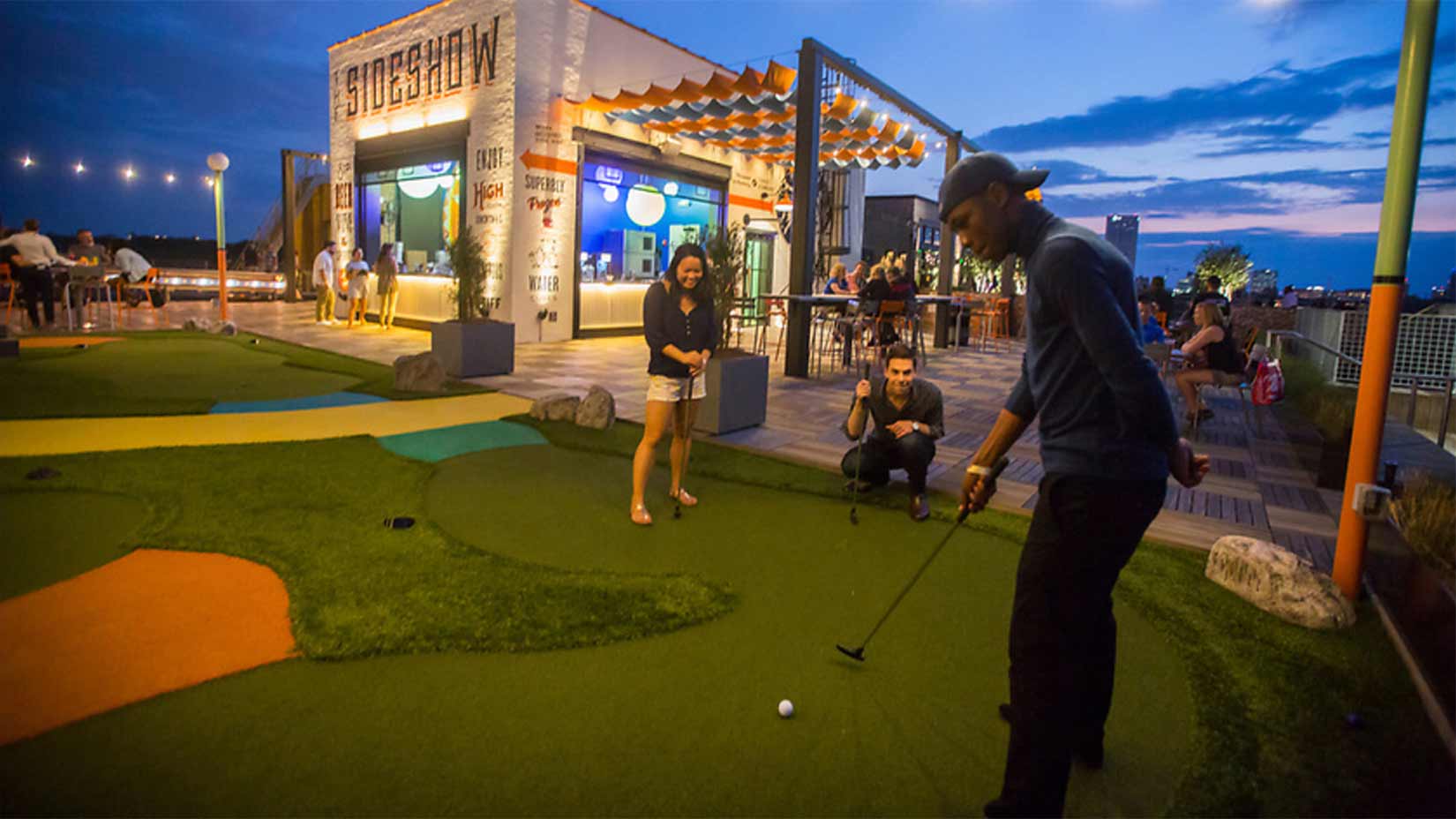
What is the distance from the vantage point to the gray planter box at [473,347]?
31.5 ft

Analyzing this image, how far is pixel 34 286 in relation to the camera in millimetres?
13367

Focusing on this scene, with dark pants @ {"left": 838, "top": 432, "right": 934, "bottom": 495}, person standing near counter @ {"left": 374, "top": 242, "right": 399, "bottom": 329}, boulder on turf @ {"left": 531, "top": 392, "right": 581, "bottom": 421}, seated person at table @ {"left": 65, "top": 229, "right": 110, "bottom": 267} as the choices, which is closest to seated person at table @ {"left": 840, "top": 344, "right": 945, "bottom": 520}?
dark pants @ {"left": 838, "top": 432, "right": 934, "bottom": 495}

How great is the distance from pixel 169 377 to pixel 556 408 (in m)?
5.33

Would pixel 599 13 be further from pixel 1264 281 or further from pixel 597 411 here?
pixel 1264 281

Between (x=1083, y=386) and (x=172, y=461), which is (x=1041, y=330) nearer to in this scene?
(x=1083, y=386)

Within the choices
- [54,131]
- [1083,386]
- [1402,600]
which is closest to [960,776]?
[1083,386]

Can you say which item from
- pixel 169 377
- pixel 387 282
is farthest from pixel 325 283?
pixel 169 377

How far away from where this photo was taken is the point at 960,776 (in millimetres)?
2324

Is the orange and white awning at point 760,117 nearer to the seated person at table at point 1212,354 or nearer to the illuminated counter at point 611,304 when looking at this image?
the illuminated counter at point 611,304

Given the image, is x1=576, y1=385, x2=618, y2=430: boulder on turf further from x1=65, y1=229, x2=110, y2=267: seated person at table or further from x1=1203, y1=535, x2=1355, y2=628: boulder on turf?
x1=65, y1=229, x2=110, y2=267: seated person at table

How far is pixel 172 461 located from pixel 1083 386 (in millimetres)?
6033

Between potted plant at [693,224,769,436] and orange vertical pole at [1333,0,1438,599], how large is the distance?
14.5 ft

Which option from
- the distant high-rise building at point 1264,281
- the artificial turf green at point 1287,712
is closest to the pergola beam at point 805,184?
the artificial turf green at point 1287,712

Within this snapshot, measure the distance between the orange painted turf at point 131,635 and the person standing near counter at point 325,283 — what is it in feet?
46.5
